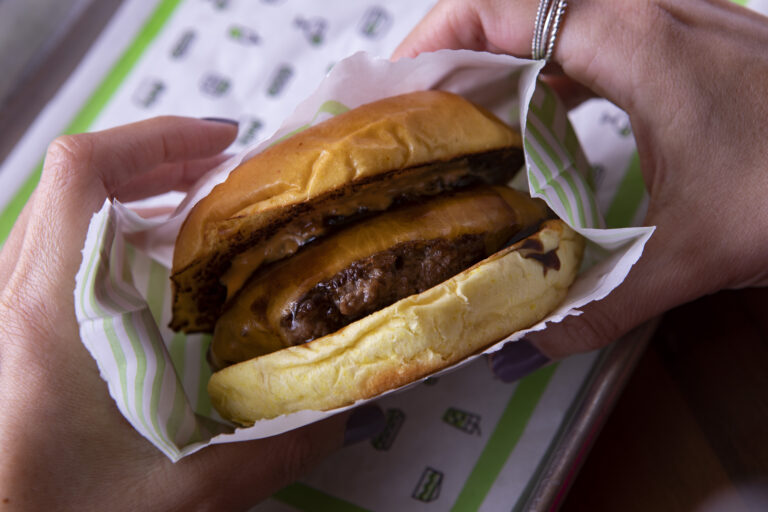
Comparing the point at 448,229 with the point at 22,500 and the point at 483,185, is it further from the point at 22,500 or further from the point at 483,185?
the point at 22,500

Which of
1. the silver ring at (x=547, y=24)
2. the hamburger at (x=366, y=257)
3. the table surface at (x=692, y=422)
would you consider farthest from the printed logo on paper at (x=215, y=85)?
the table surface at (x=692, y=422)

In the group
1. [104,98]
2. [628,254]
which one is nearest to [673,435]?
[628,254]

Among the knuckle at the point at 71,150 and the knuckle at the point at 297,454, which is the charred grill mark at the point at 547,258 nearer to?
the knuckle at the point at 297,454

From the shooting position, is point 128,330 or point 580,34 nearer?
point 128,330

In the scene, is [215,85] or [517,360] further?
[215,85]

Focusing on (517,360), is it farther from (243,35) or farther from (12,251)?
(243,35)

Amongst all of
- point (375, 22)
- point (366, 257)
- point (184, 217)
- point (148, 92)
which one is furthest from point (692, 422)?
point (148, 92)
